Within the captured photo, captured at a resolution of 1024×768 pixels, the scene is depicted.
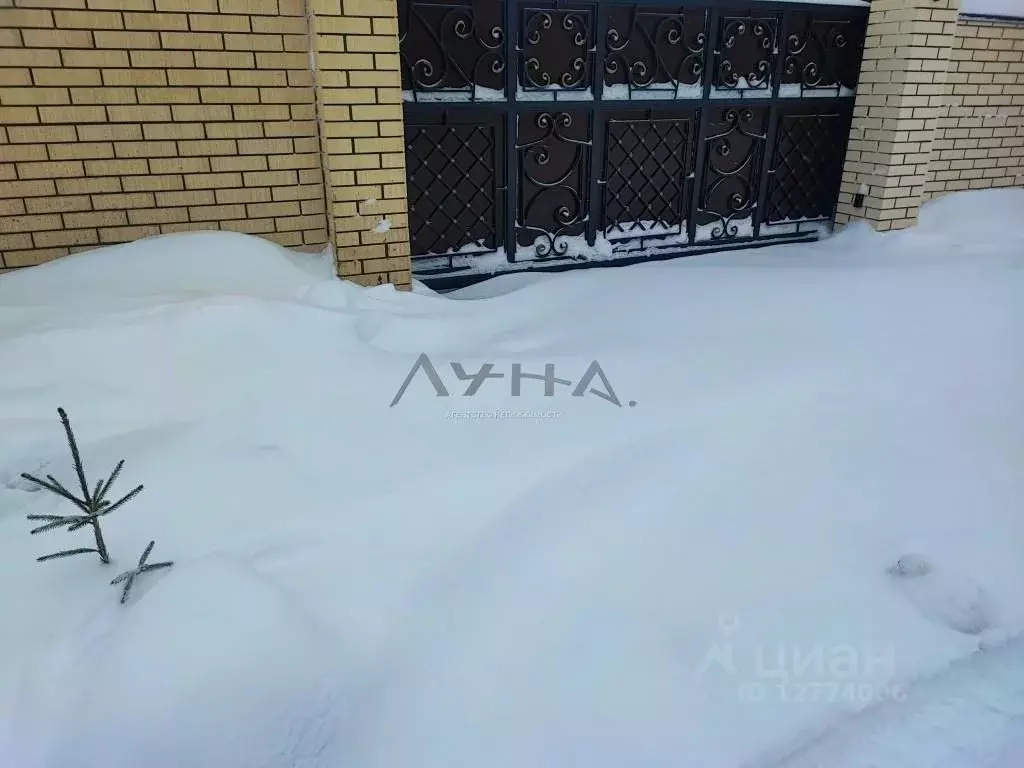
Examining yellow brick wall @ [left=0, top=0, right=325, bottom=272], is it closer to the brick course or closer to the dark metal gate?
the dark metal gate

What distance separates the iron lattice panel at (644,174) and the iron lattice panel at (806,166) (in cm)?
78

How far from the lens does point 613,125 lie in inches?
164

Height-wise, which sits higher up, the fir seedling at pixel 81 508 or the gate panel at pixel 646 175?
the gate panel at pixel 646 175

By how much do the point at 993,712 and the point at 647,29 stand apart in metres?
3.77

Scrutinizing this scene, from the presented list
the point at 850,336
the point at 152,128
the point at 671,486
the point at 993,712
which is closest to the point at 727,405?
the point at 671,486

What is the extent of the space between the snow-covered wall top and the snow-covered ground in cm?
307

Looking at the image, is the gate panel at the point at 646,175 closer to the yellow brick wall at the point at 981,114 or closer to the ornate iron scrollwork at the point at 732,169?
the ornate iron scrollwork at the point at 732,169

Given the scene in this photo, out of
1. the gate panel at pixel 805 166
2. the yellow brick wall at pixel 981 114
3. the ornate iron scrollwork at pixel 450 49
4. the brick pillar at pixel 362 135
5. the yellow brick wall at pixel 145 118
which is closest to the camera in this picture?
the yellow brick wall at pixel 145 118

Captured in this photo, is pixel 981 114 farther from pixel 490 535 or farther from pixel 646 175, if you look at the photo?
pixel 490 535

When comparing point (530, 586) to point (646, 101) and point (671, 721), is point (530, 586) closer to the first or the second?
point (671, 721)

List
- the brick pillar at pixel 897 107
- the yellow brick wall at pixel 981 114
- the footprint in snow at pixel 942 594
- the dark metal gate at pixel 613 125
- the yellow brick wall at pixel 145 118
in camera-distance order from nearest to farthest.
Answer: the footprint in snow at pixel 942 594
the yellow brick wall at pixel 145 118
the dark metal gate at pixel 613 125
the brick pillar at pixel 897 107
the yellow brick wall at pixel 981 114

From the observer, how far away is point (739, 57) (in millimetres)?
4355

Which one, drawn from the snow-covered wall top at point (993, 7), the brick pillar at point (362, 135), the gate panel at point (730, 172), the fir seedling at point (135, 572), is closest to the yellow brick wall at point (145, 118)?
the brick pillar at point (362, 135)

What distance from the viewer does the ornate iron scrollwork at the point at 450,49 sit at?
3.56 m
